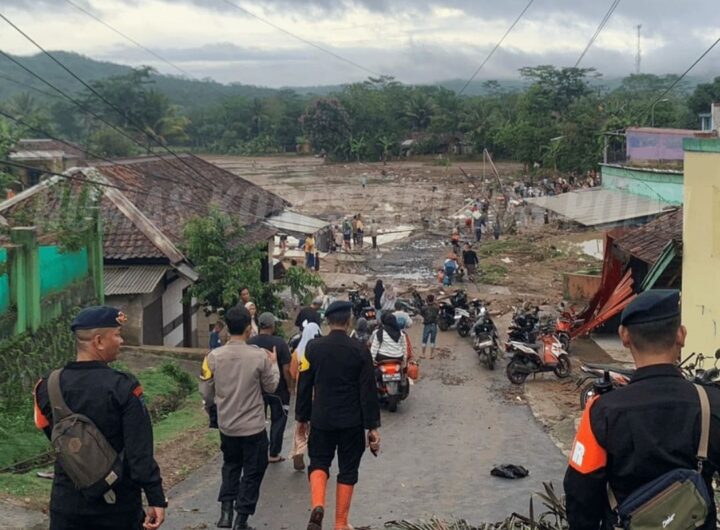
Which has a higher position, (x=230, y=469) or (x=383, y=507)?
(x=230, y=469)

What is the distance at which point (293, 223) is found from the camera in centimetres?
2477

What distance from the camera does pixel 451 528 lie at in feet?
19.9

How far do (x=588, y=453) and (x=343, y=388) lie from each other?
3.14m

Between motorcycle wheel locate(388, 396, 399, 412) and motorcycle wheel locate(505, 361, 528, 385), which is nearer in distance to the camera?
motorcycle wheel locate(388, 396, 399, 412)

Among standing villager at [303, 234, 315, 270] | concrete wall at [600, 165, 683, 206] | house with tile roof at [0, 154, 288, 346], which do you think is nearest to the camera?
house with tile roof at [0, 154, 288, 346]

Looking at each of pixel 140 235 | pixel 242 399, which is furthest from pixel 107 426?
pixel 140 235

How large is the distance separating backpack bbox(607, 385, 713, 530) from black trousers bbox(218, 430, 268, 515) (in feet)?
12.2

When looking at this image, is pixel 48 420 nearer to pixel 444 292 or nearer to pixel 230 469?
pixel 230 469

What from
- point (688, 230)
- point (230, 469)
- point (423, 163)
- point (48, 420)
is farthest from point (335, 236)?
→ point (423, 163)

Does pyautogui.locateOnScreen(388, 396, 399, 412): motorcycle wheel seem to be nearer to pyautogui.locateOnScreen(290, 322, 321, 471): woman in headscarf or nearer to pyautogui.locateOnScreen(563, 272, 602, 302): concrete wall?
pyautogui.locateOnScreen(290, 322, 321, 471): woman in headscarf

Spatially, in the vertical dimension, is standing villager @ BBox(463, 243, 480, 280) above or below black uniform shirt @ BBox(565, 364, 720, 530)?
below

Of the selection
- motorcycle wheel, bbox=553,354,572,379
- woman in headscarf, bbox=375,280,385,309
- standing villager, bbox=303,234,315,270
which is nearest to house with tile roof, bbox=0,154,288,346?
woman in headscarf, bbox=375,280,385,309

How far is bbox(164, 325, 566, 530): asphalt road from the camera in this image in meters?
7.19

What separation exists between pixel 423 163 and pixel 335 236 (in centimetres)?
3777
